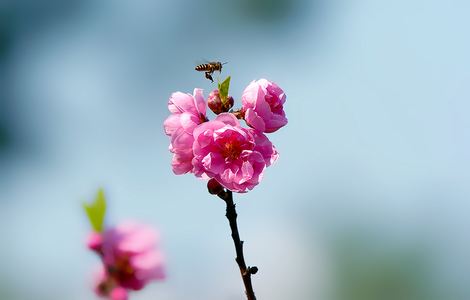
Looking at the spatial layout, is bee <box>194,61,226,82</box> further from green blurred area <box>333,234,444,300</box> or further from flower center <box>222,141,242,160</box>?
green blurred area <box>333,234,444,300</box>

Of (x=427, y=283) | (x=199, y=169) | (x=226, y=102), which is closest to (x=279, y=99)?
(x=226, y=102)

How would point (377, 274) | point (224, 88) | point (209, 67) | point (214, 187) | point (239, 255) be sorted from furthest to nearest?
point (377, 274) → point (209, 67) → point (224, 88) → point (214, 187) → point (239, 255)

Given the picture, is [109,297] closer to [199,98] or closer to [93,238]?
[93,238]

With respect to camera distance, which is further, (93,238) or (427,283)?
(427,283)

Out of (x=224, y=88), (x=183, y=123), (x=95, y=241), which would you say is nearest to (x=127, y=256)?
(x=95, y=241)

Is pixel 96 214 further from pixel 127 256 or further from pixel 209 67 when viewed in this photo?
pixel 209 67

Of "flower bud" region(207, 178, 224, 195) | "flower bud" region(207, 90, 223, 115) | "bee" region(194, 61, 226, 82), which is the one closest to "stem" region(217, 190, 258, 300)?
"flower bud" region(207, 178, 224, 195)
